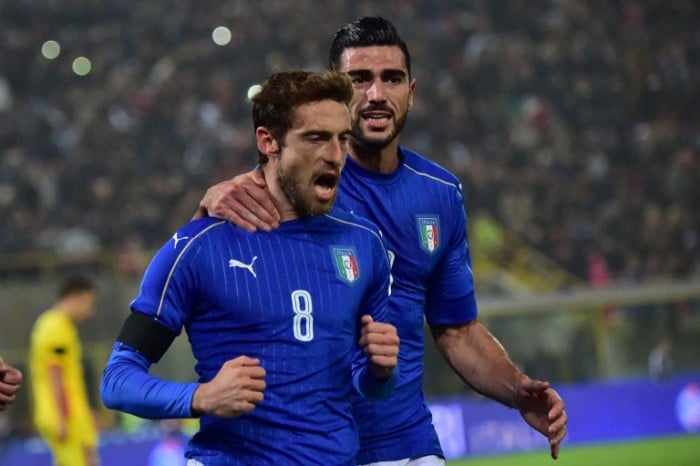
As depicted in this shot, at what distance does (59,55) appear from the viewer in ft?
65.3

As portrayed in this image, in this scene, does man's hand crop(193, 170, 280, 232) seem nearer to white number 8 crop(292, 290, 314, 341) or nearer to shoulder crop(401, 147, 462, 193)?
white number 8 crop(292, 290, 314, 341)

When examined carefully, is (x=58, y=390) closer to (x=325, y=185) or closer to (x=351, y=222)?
(x=351, y=222)

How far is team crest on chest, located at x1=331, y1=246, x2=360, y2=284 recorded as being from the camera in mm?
3396

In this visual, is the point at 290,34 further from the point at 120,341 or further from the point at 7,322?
the point at 120,341

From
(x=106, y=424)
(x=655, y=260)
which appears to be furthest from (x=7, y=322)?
(x=655, y=260)

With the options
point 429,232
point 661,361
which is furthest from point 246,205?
point 661,361

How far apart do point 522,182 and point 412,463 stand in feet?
45.6

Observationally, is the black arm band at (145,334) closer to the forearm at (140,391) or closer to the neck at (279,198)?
the forearm at (140,391)

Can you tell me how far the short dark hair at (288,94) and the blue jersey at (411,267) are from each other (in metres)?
0.79

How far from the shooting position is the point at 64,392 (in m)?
8.88

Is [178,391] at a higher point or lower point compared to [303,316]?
lower

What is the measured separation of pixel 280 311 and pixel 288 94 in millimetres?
580

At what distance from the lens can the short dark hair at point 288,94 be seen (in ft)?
10.7

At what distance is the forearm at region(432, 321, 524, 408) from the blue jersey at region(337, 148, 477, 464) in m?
0.11
